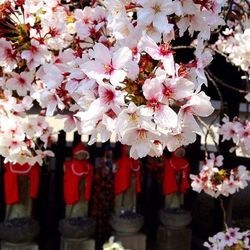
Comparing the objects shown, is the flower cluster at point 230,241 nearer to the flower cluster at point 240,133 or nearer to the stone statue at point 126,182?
the flower cluster at point 240,133

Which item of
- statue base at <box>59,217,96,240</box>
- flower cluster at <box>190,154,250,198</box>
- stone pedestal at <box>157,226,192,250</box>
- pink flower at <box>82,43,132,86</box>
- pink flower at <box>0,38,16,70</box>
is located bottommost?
stone pedestal at <box>157,226,192,250</box>

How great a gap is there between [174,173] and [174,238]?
0.64 metres

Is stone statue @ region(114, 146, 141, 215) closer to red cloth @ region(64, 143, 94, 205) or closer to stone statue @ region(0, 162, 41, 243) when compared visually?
red cloth @ region(64, 143, 94, 205)

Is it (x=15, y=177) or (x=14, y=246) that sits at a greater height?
(x=15, y=177)

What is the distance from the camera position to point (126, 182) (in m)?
3.98

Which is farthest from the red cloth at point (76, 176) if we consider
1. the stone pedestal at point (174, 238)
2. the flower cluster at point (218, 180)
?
the flower cluster at point (218, 180)

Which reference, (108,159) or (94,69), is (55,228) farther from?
(94,69)

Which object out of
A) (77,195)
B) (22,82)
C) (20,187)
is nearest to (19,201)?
(20,187)

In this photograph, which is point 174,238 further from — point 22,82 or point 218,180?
point 22,82

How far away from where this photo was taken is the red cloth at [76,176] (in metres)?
3.82

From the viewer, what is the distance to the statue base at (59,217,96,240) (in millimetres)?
3822

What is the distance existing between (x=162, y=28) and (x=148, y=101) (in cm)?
22

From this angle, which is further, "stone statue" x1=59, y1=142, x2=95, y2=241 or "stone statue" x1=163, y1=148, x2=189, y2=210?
"stone statue" x1=163, y1=148, x2=189, y2=210

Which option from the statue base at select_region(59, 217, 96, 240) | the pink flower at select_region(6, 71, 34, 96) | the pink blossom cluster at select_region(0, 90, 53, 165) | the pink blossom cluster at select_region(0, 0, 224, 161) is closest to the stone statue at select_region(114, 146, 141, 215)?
the statue base at select_region(59, 217, 96, 240)
